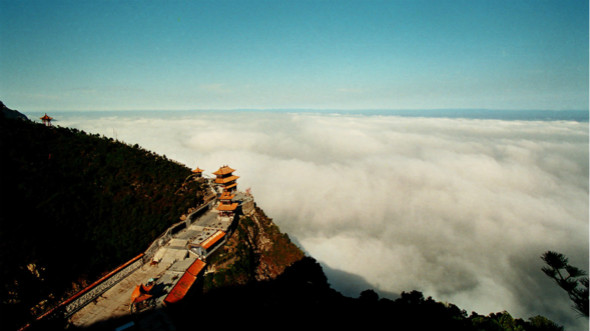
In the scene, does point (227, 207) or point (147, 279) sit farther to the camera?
point (227, 207)

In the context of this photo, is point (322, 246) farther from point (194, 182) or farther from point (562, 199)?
point (562, 199)

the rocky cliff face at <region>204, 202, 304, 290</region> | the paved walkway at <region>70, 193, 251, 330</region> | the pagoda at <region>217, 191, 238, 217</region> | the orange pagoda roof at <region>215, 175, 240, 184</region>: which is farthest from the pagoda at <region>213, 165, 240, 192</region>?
the paved walkway at <region>70, 193, 251, 330</region>

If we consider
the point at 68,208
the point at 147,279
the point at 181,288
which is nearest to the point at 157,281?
the point at 147,279

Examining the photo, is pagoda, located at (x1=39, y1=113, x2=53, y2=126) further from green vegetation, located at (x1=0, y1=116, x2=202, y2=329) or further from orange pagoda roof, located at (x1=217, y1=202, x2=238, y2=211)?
orange pagoda roof, located at (x1=217, y1=202, x2=238, y2=211)

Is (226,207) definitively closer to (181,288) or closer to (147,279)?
(147,279)

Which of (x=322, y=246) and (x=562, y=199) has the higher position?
(x=562, y=199)

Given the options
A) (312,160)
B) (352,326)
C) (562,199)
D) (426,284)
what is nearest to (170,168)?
(352,326)
